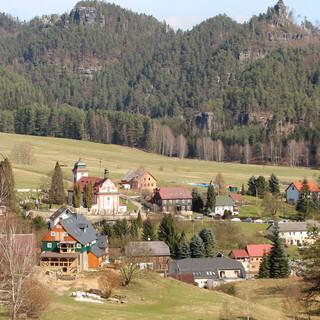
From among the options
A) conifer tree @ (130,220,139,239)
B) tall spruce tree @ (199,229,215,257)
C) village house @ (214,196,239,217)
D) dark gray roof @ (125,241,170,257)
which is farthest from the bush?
village house @ (214,196,239,217)

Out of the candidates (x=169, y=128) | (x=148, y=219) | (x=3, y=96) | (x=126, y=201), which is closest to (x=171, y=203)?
(x=126, y=201)

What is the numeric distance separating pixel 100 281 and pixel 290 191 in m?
56.4

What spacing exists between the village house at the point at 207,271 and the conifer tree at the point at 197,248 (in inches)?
124

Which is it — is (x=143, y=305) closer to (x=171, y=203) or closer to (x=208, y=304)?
(x=208, y=304)

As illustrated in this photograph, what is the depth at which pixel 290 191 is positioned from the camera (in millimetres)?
99812

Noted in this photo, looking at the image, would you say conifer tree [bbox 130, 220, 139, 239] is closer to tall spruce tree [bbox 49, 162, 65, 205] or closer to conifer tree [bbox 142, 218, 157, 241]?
conifer tree [bbox 142, 218, 157, 241]

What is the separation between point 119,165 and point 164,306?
8928cm

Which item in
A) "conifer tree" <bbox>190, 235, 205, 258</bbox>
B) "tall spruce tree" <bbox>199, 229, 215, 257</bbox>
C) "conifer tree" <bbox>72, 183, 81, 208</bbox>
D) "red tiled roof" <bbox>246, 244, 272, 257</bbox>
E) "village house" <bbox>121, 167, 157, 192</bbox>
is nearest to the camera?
"conifer tree" <bbox>190, 235, 205, 258</bbox>

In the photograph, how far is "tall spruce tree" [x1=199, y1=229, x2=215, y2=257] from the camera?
72.7 meters

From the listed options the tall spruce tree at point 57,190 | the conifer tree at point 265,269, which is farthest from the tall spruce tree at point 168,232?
the tall spruce tree at point 57,190

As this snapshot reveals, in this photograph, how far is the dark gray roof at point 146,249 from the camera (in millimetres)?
55812

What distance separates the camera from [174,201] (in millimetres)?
90500

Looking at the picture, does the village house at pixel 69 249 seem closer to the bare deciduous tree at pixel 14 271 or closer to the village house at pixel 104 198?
the bare deciduous tree at pixel 14 271

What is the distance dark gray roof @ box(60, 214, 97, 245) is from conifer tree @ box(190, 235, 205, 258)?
1460 cm
